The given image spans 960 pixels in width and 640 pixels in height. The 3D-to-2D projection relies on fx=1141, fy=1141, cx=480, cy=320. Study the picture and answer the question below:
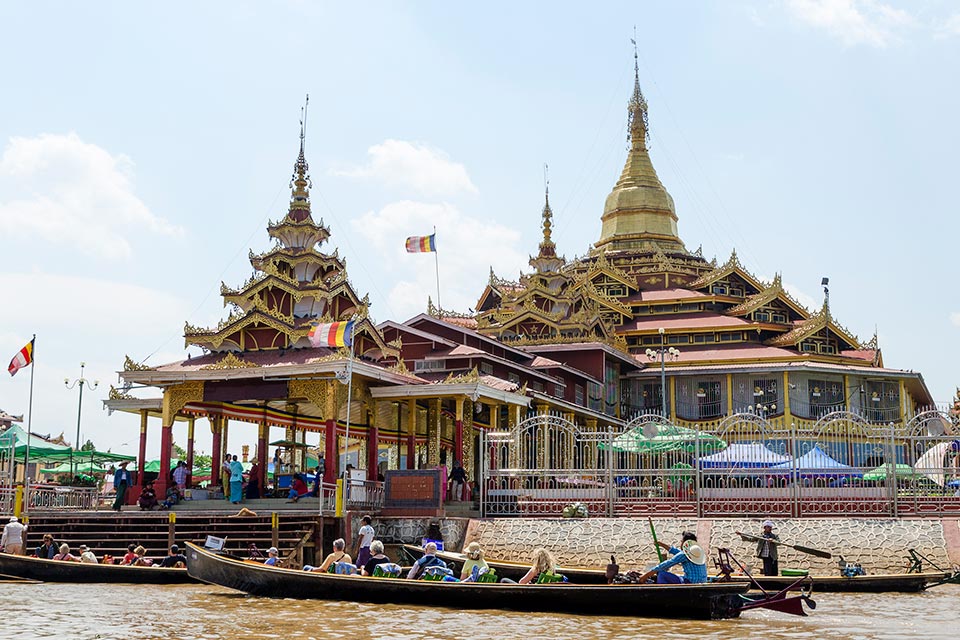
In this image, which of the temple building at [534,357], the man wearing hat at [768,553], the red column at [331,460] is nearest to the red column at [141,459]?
the temple building at [534,357]

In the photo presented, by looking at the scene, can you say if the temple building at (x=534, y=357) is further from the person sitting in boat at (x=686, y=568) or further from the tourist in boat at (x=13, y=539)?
the person sitting in boat at (x=686, y=568)

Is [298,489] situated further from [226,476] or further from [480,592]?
[480,592]

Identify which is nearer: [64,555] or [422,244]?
[64,555]

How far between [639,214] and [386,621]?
48090 millimetres

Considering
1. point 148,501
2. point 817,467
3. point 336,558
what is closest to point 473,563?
point 336,558

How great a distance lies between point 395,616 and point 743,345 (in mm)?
34756

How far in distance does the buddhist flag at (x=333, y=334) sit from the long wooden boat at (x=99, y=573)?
7.28 metres

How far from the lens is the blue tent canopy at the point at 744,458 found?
2430 centimetres

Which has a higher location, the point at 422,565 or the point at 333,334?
the point at 333,334

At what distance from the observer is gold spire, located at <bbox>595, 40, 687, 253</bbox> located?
198ft

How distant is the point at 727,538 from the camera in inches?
864

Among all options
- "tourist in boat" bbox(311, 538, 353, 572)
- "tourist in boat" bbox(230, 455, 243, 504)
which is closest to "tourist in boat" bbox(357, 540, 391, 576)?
"tourist in boat" bbox(311, 538, 353, 572)

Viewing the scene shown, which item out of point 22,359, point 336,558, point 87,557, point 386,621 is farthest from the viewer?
point 22,359

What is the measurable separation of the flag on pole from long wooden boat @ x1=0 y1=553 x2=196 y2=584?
9628 millimetres
